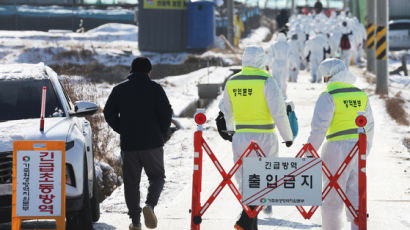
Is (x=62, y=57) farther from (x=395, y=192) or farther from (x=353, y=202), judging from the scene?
(x=353, y=202)

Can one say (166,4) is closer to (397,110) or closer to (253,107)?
(397,110)

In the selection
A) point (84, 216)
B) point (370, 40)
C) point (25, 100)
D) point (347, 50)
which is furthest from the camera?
point (347, 50)

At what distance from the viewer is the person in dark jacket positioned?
337 inches

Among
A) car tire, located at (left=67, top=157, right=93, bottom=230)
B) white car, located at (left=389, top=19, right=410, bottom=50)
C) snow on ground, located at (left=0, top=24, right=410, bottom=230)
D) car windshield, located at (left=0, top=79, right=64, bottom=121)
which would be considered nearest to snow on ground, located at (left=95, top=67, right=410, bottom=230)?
snow on ground, located at (left=0, top=24, right=410, bottom=230)

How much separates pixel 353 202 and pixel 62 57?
26.0 m

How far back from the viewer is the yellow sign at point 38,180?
7.58 m

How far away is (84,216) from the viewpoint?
8531 mm

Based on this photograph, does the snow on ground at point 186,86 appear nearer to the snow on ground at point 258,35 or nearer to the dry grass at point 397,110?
the dry grass at point 397,110

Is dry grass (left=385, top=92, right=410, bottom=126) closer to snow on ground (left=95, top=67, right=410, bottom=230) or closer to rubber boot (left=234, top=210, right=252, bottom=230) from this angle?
snow on ground (left=95, top=67, right=410, bottom=230)

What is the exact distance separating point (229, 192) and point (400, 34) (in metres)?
36.2

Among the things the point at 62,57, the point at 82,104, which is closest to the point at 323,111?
the point at 82,104

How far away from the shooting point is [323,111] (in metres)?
8.06

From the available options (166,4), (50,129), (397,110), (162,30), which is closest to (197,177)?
(50,129)

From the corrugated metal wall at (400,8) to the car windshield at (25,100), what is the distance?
4782 cm
